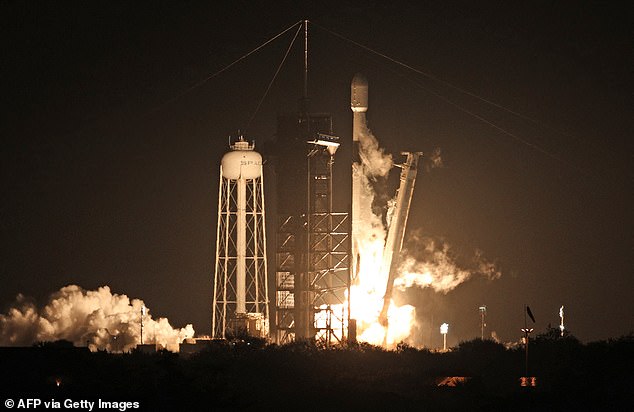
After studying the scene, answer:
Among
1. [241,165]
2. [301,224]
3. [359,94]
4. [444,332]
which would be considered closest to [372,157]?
[359,94]

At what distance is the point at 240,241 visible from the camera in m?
109

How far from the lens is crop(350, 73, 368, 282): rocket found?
353 feet

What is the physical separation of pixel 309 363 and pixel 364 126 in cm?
1803

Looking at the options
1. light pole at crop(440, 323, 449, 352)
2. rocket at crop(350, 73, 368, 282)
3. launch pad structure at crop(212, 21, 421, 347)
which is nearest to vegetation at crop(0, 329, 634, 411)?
launch pad structure at crop(212, 21, 421, 347)

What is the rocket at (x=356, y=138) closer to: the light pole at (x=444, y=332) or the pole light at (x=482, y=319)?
the light pole at (x=444, y=332)

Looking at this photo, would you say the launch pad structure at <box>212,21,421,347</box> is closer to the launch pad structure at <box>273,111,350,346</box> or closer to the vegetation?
the launch pad structure at <box>273,111,350,346</box>

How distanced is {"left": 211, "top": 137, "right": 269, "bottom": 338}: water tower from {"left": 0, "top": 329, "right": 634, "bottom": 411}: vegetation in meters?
7.81

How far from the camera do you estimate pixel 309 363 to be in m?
94.8

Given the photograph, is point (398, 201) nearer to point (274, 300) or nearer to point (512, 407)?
point (274, 300)

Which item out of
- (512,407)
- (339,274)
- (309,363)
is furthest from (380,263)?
(512,407)

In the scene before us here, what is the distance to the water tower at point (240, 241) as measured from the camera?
108 meters

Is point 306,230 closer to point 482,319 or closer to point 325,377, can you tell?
point 325,377

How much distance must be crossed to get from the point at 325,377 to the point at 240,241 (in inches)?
728

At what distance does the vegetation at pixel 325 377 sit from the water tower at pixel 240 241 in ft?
25.6
